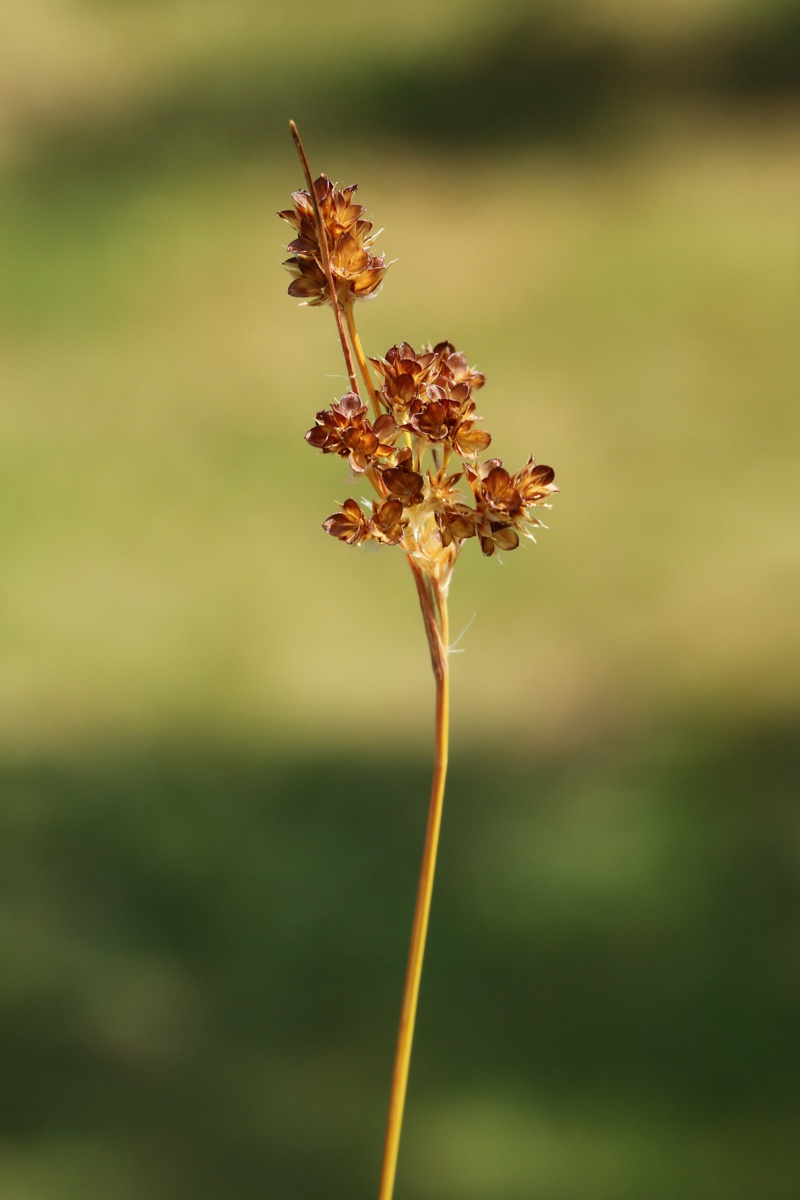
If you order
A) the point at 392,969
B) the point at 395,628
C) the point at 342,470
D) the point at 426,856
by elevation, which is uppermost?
the point at 342,470

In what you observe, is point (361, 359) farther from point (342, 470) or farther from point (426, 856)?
point (342, 470)

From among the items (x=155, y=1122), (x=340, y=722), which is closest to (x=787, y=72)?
(x=340, y=722)

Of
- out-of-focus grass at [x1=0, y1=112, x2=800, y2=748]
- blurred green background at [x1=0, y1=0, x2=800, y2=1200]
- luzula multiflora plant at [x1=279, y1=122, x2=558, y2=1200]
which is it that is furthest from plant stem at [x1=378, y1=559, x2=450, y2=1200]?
out-of-focus grass at [x1=0, y1=112, x2=800, y2=748]

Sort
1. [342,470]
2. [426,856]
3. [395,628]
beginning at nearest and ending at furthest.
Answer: [426,856] < [395,628] < [342,470]

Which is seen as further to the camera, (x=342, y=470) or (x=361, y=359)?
(x=342, y=470)

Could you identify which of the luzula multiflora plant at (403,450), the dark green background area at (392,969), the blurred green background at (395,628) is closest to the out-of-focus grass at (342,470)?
the blurred green background at (395,628)

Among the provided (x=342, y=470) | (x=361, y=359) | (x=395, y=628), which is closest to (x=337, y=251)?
(x=361, y=359)

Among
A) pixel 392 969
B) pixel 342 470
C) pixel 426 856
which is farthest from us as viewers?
pixel 342 470

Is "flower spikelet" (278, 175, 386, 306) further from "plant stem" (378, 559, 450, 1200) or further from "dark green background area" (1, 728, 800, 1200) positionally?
"dark green background area" (1, 728, 800, 1200)
